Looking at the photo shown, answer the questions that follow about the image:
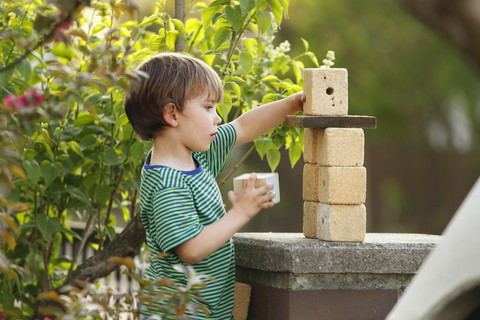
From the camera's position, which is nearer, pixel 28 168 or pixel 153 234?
pixel 153 234

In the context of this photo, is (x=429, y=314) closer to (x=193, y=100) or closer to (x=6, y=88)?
(x=193, y=100)

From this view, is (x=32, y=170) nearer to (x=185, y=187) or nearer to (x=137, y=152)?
(x=137, y=152)

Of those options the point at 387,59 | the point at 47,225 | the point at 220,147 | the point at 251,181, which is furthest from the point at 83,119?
the point at 387,59

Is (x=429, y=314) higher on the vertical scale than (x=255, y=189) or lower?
lower

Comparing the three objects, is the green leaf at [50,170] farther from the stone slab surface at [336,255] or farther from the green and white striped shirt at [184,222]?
the stone slab surface at [336,255]

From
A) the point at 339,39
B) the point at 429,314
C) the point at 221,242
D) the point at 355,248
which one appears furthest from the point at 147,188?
the point at 339,39

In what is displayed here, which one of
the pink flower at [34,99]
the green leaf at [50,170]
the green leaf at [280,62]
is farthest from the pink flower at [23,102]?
the green leaf at [280,62]

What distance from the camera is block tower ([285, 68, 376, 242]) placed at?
7.52ft

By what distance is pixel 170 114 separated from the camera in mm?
2373

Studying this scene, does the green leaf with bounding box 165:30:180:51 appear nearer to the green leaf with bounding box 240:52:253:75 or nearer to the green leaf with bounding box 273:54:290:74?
the green leaf with bounding box 240:52:253:75

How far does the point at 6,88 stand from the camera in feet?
8.75

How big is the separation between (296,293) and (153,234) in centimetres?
51

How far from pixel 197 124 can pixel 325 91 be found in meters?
0.43

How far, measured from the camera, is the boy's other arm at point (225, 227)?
Answer: 219 centimetres
